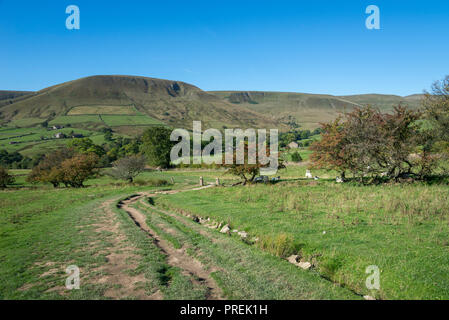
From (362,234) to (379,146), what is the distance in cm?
1473

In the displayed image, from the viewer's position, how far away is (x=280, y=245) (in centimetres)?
931

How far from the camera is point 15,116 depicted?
537 ft

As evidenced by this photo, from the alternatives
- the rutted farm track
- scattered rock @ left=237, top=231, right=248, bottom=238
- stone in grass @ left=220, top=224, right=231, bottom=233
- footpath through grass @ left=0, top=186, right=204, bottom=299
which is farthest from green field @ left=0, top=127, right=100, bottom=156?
scattered rock @ left=237, top=231, right=248, bottom=238

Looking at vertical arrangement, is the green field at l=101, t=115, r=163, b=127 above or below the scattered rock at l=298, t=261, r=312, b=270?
above

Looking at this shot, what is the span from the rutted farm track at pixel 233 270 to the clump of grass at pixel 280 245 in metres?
0.51

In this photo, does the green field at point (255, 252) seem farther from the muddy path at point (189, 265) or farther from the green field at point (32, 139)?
the green field at point (32, 139)

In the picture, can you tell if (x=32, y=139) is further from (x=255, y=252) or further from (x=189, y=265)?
(x=255, y=252)

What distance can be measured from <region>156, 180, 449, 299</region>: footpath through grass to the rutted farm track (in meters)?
→ 1.03

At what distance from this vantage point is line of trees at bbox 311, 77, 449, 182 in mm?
20828

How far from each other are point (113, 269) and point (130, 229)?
4.81 metres

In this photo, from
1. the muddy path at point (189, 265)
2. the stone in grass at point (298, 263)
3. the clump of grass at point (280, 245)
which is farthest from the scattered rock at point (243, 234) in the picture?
the stone in grass at point (298, 263)

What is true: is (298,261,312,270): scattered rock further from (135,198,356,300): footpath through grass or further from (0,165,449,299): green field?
(135,198,356,300): footpath through grass
